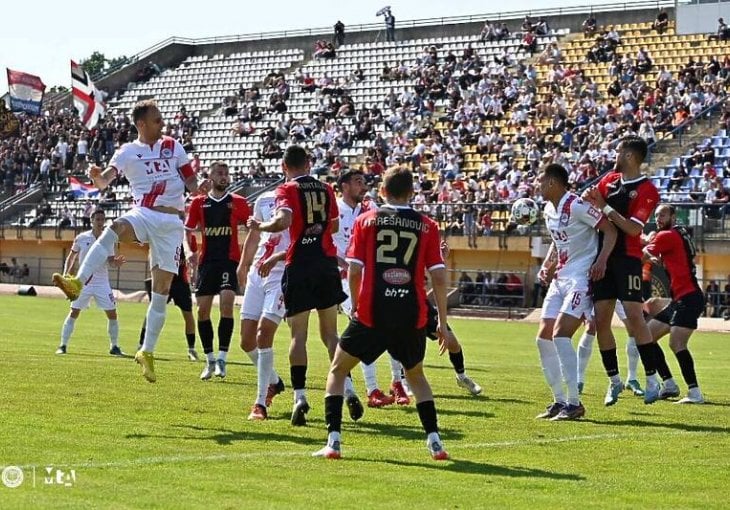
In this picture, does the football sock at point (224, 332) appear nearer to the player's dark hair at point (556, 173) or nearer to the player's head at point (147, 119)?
the player's head at point (147, 119)

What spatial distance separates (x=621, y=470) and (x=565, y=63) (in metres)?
43.8

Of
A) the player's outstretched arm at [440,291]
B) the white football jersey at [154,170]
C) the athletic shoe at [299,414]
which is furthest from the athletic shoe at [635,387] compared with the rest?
the player's outstretched arm at [440,291]

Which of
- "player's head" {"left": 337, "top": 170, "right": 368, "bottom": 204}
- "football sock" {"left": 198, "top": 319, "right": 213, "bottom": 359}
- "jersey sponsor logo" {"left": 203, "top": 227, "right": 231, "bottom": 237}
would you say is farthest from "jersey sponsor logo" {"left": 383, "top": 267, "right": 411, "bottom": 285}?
"jersey sponsor logo" {"left": 203, "top": 227, "right": 231, "bottom": 237}

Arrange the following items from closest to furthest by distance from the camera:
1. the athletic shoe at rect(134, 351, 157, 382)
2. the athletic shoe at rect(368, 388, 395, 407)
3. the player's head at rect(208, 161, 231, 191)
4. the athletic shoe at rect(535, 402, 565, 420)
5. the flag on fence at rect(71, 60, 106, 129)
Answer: the athletic shoe at rect(134, 351, 157, 382)
the athletic shoe at rect(535, 402, 565, 420)
the athletic shoe at rect(368, 388, 395, 407)
the player's head at rect(208, 161, 231, 191)
the flag on fence at rect(71, 60, 106, 129)

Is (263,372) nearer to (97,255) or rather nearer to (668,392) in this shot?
(97,255)

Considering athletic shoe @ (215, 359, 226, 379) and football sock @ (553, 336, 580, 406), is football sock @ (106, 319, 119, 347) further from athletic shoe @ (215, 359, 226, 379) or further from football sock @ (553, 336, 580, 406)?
football sock @ (553, 336, 580, 406)

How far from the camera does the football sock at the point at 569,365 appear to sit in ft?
43.2

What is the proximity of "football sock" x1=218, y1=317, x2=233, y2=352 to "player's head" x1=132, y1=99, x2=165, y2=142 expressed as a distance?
4967 mm

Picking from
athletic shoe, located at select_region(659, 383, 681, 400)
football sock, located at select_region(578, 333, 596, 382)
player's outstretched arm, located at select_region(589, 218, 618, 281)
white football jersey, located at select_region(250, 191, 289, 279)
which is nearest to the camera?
player's outstretched arm, located at select_region(589, 218, 618, 281)

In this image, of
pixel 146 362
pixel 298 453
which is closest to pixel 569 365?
pixel 298 453

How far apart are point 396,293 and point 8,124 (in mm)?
63405

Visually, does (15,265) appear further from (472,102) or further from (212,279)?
(212,279)

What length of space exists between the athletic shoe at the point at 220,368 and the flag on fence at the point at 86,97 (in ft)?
137

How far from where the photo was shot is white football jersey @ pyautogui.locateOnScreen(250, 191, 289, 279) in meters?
13.5
